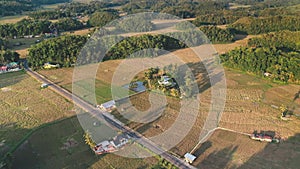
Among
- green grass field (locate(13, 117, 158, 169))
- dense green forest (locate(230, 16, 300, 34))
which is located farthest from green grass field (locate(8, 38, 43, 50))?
dense green forest (locate(230, 16, 300, 34))

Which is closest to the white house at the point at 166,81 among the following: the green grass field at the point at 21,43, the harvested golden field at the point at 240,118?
the harvested golden field at the point at 240,118

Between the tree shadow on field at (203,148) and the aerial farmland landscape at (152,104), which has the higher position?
the aerial farmland landscape at (152,104)

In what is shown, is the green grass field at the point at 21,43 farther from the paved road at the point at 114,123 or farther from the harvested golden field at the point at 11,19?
the harvested golden field at the point at 11,19

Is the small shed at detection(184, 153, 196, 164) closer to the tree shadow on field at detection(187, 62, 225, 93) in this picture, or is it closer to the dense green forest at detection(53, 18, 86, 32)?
the tree shadow on field at detection(187, 62, 225, 93)

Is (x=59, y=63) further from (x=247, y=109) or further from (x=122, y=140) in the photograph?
(x=247, y=109)

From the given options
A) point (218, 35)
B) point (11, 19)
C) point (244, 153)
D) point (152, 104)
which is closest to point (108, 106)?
point (152, 104)

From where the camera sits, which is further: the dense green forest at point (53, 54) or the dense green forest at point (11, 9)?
the dense green forest at point (11, 9)
